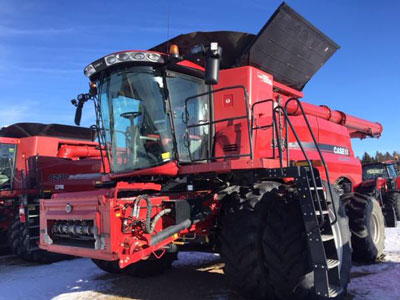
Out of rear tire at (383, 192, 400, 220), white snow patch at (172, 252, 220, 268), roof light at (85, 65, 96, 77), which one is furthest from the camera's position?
rear tire at (383, 192, 400, 220)

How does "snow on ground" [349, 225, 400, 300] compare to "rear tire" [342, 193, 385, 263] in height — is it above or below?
below

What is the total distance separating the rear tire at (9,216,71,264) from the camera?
8336 mm

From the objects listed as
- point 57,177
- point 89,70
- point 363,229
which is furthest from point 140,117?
point 57,177

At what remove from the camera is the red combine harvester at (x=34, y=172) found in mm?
8531

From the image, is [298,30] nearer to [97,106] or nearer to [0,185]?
[97,106]

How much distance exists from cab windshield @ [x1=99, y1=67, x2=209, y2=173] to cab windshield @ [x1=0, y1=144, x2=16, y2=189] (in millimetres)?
7025

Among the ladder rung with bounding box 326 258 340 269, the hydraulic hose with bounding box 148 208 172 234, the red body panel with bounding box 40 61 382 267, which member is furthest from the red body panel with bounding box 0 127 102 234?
the ladder rung with bounding box 326 258 340 269

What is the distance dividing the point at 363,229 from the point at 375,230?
2.37 feet

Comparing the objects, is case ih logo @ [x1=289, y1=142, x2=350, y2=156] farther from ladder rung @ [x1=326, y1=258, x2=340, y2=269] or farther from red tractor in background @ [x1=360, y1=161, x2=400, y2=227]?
ladder rung @ [x1=326, y1=258, x2=340, y2=269]

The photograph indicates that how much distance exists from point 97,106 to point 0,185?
22.7ft

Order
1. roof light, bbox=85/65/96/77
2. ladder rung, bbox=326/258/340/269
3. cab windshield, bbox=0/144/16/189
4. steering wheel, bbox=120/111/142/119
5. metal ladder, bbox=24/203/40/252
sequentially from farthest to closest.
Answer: cab windshield, bbox=0/144/16/189 < metal ladder, bbox=24/203/40/252 < roof light, bbox=85/65/96/77 < steering wheel, bbox=120/111/142/119 < ladder rung, bbox=326/258/340/269

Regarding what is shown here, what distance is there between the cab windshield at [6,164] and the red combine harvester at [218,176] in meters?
6.25

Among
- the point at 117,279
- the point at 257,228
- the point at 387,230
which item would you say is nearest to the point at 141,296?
the point at 117,279

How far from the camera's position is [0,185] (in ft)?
34.9
